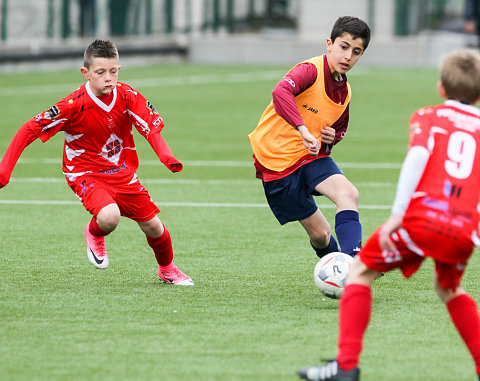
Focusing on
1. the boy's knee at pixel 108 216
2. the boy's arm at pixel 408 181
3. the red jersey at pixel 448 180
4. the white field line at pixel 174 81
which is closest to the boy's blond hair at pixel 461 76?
the red jersey at pixel 448 180

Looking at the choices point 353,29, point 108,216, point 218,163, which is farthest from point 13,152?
point 218,163

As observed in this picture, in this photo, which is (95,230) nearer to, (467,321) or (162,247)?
(162,247)

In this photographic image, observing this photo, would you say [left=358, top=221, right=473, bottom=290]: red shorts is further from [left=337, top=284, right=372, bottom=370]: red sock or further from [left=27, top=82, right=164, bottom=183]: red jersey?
[left=27, top=82, right=164, bottom=183]: red jersey

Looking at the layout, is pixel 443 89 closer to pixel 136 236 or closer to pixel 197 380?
pixel 197 380

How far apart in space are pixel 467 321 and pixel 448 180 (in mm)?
658

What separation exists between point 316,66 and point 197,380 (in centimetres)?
274

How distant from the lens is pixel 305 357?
4.98 meters

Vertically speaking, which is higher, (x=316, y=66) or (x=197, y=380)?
(x=316, y=66)

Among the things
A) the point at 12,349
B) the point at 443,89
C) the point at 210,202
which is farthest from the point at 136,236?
the point at 443,89

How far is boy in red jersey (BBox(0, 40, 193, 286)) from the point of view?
258 inches

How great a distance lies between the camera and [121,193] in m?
6.70

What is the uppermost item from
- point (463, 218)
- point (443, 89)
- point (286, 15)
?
point (443, 89)

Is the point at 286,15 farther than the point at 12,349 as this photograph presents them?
Yes

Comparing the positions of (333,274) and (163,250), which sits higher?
(333,274)
